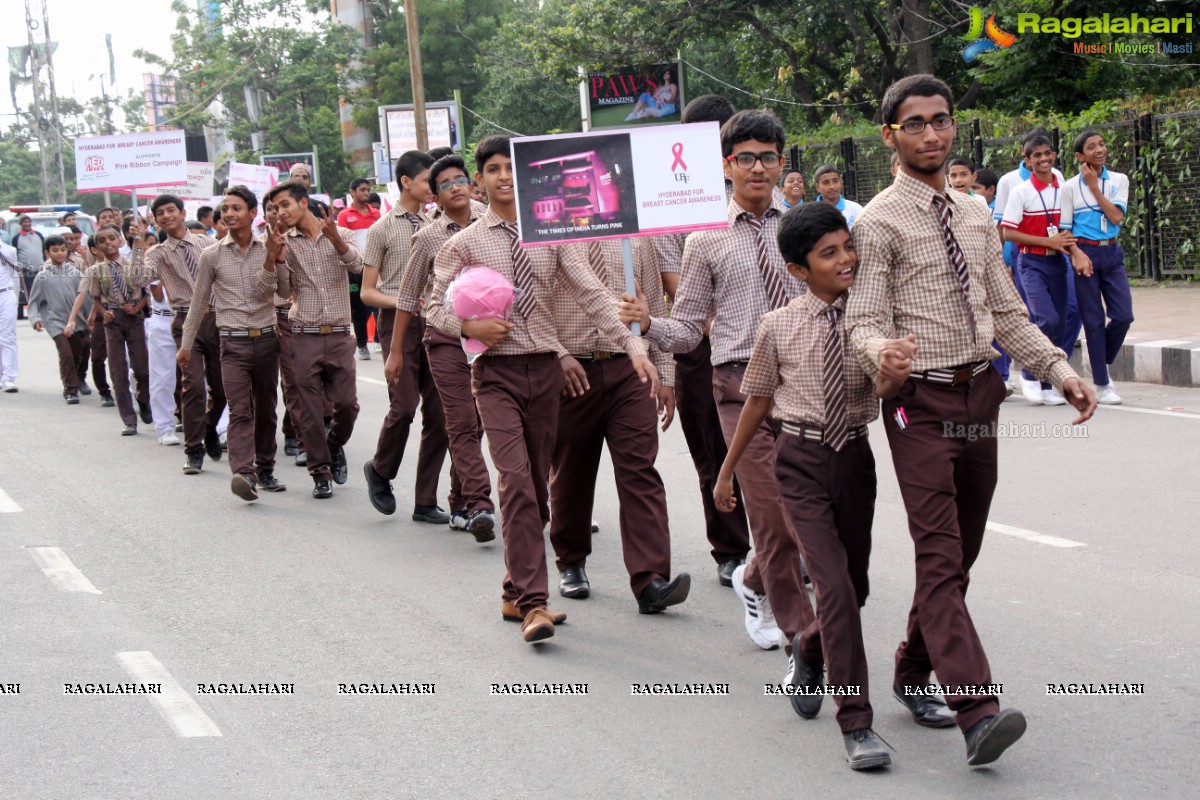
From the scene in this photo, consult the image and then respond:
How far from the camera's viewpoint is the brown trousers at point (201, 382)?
34.6ft

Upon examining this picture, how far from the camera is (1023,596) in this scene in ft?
19.9

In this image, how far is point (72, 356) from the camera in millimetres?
16109

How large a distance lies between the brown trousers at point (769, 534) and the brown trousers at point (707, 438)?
2.72 ft

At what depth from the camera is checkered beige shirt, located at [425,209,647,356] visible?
6164mm

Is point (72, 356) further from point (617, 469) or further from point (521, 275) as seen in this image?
point (617, 469)

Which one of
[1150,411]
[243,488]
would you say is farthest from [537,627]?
[1150,411]

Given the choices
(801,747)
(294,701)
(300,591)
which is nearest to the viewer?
(801,747)

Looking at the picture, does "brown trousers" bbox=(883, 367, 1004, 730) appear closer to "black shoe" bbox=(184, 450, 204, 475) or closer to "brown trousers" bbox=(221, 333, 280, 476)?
"brown trousers" bbox=(221, 333, 280, 476)

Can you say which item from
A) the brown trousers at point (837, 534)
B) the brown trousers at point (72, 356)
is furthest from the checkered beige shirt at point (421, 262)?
the brown trousers at point (72, 356)

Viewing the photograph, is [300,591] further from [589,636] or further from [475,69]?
[475,69]

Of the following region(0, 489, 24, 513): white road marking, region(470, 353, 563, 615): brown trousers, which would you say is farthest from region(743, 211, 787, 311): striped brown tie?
region(0, 489, 24, 513): white road marking

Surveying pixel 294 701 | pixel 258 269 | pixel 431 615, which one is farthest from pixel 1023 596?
pixel 258 269

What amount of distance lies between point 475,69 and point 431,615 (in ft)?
167

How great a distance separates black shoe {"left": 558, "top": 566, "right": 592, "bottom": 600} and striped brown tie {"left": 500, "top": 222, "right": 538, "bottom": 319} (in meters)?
1.21
